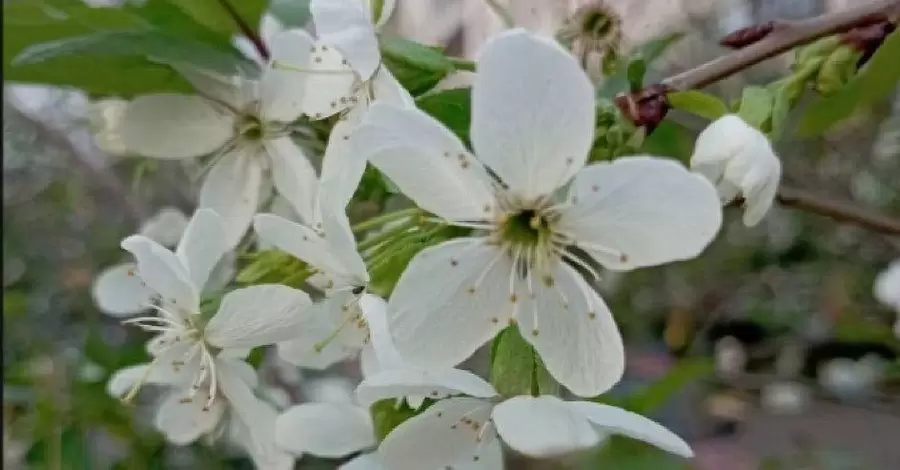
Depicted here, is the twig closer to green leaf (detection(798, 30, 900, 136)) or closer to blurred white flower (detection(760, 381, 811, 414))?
green leaf (detection(798, 30, 900, 136))

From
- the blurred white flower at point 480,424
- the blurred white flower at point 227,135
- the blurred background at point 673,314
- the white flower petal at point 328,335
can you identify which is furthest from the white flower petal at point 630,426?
the blurred background at point 673,314

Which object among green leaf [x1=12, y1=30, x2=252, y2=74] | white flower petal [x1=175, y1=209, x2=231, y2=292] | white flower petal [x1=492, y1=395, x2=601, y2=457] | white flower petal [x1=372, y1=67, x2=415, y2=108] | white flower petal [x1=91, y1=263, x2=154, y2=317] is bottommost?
white flower petal [x1=91, y1=263, x2=154, y2=317]

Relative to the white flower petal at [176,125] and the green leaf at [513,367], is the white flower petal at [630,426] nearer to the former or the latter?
the green leaf at [513,367]

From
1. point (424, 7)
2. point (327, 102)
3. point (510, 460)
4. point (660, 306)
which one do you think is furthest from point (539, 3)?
point (660, 306)

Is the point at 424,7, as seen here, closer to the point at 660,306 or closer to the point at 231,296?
the point at 231,296

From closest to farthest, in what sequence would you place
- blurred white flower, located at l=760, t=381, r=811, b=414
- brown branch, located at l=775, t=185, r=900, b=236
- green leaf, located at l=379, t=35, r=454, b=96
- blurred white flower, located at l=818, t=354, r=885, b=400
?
1. green leaf, located at l=379, t=35, r=454, b=96
2. brown branch, located at l=775, t=185, r=900, b=236
3. blurred white flower, located at l=818, t=354, r=885, b=400
4. blurred white flower, located at l=760, t=381, r=811, b=414

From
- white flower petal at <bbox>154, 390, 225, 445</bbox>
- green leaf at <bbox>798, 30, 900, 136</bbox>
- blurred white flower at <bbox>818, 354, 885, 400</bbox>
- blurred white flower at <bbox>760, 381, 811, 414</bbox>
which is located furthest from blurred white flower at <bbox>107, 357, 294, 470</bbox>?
blurred white flower at <bbox>760, 381, 811, 414</bbox>

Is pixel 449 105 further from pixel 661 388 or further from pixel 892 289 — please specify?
pixel 892 289
